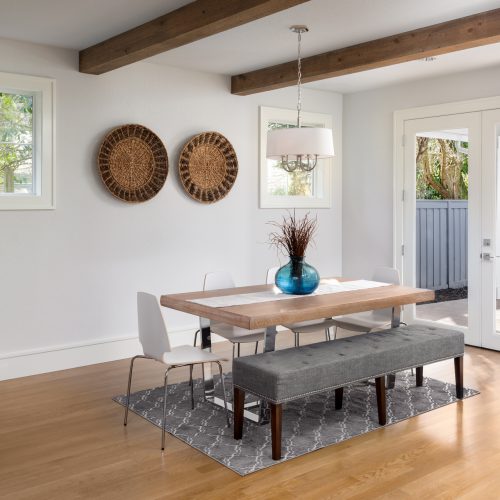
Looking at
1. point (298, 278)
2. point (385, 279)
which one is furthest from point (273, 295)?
point (385, 279)

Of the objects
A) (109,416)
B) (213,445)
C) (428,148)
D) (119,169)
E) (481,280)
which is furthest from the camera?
(428,148)

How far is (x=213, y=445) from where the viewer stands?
3309mm

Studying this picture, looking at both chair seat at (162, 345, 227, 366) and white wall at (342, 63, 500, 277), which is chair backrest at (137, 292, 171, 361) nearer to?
chair seat at (162, 345, 227, 366)

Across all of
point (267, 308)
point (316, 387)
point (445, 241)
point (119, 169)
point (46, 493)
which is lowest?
point (46, 493)

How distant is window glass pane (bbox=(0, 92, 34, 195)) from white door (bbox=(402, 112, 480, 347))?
11.3 feet

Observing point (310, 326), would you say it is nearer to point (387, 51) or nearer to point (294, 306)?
point (294, 306)

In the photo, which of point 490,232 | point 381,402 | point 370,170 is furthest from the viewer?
point 370,170

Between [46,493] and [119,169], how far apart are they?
2.85 m

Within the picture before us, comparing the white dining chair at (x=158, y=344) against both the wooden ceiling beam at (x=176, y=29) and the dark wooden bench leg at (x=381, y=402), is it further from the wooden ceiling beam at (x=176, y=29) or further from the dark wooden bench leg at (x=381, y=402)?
the wooden ceiling beam at (x=176, y=29)

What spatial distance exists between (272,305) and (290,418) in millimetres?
691

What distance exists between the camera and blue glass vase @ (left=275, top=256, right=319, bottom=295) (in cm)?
402

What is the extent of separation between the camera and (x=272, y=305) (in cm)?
365

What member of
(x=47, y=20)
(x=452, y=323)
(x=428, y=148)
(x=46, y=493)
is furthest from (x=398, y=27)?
(x=46, y=493)

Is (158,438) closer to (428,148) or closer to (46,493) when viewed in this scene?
(46,493)
